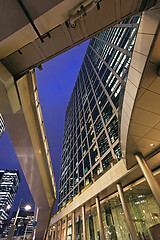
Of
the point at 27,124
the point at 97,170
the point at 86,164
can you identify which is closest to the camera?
the point at 27,124

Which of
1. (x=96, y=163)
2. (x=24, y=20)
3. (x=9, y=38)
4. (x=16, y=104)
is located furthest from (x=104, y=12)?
(x=96, y=163)

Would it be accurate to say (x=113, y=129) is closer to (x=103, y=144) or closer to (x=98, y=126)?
(x=103, y=144)

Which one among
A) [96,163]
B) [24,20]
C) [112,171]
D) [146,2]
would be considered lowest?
[24,20]

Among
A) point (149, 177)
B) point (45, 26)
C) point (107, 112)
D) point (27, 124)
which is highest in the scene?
point (107, 112)

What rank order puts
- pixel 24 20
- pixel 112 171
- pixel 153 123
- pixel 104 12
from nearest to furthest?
1. pixel 24 20
2. pixel 104 12
3. pixel 153 123
4. pixel 112 171

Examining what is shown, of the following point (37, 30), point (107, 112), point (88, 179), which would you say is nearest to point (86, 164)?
point (88, 179)

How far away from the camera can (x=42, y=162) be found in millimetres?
8719

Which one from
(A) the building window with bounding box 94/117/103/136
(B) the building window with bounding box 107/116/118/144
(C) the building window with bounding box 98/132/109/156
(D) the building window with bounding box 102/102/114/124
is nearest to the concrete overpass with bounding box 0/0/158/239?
(B) the building window with bounding box 107/116/118/144

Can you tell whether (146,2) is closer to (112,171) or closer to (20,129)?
(20,129)

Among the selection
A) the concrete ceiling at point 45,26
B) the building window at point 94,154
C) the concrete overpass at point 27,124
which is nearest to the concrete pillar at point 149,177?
the concrete overpass at point 27,124

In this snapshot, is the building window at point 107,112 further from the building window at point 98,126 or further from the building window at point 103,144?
the building window at point 103,144

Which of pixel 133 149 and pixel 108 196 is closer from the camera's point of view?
pixel 133 149

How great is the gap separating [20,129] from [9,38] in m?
4.21

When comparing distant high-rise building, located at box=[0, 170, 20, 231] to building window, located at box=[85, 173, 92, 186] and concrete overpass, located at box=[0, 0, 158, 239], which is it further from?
concrete overpass, located at box=[0, 0, 158, 239]
